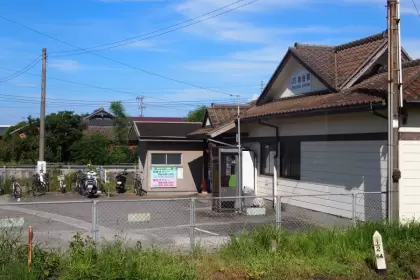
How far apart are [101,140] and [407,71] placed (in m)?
36.1

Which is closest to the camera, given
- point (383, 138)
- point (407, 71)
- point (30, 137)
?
point (383, 138)

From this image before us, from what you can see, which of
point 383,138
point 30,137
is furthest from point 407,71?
point 30,137

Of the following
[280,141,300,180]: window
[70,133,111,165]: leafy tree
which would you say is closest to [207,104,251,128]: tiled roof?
[280,141,300,180]: window

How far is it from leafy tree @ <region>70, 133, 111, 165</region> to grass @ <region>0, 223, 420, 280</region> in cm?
3780

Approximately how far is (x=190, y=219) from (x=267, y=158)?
9.43 meters

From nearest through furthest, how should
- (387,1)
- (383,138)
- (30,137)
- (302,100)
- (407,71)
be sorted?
(387,1) → (383,138) → (407,71) → (302,100) → (30,137)

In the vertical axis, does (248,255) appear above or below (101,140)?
below

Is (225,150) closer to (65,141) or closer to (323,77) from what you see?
(323,77)

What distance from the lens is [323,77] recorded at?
16.4m

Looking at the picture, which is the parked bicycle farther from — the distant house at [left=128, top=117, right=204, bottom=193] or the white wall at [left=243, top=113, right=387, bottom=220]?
the white wall at [left=243, top=113, right=387, bottom=220]

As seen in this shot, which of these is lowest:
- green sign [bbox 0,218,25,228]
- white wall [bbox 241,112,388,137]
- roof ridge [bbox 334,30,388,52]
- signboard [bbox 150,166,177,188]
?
green sign [bbox 0,218,25,228]

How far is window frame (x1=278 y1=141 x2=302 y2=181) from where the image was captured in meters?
16.6

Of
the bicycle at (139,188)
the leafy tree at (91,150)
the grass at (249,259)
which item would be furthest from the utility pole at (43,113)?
the grass at (249,259)

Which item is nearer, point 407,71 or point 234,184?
point 407,71
